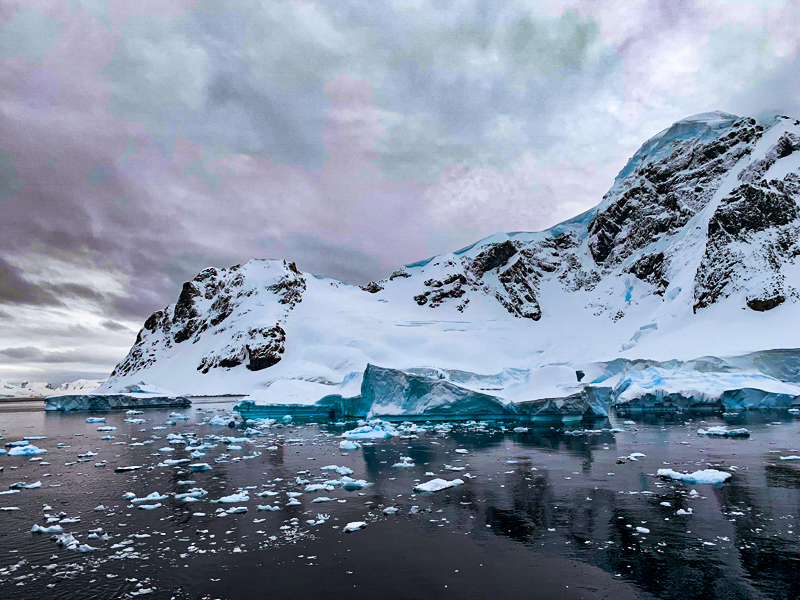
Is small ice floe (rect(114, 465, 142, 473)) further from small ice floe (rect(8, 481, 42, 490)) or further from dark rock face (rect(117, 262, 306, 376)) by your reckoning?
dark rock face (rect(117, 262, 306, 376))

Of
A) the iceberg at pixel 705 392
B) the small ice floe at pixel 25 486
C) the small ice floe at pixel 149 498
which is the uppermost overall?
the iceberg at pixel 705 392

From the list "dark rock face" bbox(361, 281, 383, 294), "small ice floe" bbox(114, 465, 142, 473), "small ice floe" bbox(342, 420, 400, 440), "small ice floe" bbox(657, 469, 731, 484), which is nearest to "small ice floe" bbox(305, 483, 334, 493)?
"small ice floe" bbox(114, 465, 142, 473)

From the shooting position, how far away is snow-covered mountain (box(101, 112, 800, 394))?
53.8 metres

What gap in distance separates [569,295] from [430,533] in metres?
105

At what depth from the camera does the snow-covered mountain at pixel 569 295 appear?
53812 mm

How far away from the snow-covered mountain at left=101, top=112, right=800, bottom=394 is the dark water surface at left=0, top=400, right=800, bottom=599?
33.4 m

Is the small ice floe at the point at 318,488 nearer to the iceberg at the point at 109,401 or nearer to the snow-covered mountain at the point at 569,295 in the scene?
the snow-covered mountain at the point at 569,295

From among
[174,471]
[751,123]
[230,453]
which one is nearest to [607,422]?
[230,453]

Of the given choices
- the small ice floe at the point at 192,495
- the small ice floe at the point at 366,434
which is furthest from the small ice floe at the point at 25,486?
the small ice floe at the point at 366,434

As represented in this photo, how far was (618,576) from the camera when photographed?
674cm

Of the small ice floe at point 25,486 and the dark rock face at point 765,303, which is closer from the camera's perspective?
the small ice floe at point 25,486

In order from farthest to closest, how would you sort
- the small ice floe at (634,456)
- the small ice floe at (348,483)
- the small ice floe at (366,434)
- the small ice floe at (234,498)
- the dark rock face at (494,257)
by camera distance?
the dark rock face at (494,257)
the small ice floe at (366,434)
the small ice floe at (634,456)
the small ice floe at (348,483)
the small ice floe at (234,498)

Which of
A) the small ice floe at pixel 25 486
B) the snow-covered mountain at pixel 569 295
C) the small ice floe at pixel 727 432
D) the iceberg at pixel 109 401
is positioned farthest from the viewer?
the snow-covered mountain at pixel 569 295

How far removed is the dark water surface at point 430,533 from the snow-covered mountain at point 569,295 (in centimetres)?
3344
